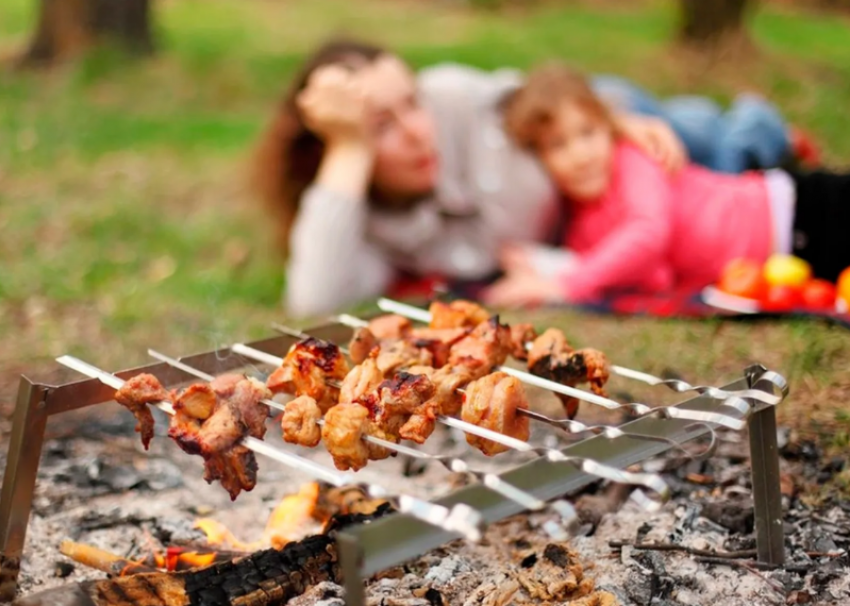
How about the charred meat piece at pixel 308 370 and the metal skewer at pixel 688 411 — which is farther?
the charred meat piece at pixel 308 370

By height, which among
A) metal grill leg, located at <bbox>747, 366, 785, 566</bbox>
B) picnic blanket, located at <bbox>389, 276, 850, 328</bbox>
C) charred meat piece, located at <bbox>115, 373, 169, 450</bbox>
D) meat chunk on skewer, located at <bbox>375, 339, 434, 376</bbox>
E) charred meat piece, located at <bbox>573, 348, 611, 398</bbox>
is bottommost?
picnic blanket, located at <bbox>389, 276, 850, 328</bbox>

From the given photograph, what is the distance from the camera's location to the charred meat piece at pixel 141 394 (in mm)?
2418

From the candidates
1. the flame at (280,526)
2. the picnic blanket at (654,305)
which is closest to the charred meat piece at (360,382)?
the flame at (280,526)

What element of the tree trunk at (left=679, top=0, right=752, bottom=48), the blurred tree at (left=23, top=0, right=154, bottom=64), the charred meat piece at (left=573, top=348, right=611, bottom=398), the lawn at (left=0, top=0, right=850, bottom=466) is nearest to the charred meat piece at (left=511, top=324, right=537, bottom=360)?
the charred meat piece at (left=573, top=348, right=611, bottom=398)

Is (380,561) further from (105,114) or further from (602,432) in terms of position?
(105,114)

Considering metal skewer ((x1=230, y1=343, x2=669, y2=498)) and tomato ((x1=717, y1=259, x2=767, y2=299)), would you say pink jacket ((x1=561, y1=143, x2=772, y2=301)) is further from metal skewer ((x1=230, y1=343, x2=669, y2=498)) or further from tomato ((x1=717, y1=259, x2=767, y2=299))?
metal skewer ((x1=230, y1=343, x2=669, y2=498))

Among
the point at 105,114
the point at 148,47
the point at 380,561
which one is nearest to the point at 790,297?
the point at 380,561

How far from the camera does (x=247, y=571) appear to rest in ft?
8.11

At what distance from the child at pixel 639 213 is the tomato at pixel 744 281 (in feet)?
0.73

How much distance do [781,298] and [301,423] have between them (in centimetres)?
287

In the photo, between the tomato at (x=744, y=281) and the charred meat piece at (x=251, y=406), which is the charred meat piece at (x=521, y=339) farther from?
the tomato at (x=744, y=281)

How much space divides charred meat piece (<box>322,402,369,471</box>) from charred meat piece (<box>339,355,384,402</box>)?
0.10 metres

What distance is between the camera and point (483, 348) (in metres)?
2.64

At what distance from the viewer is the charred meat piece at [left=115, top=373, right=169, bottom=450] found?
2418 mm
